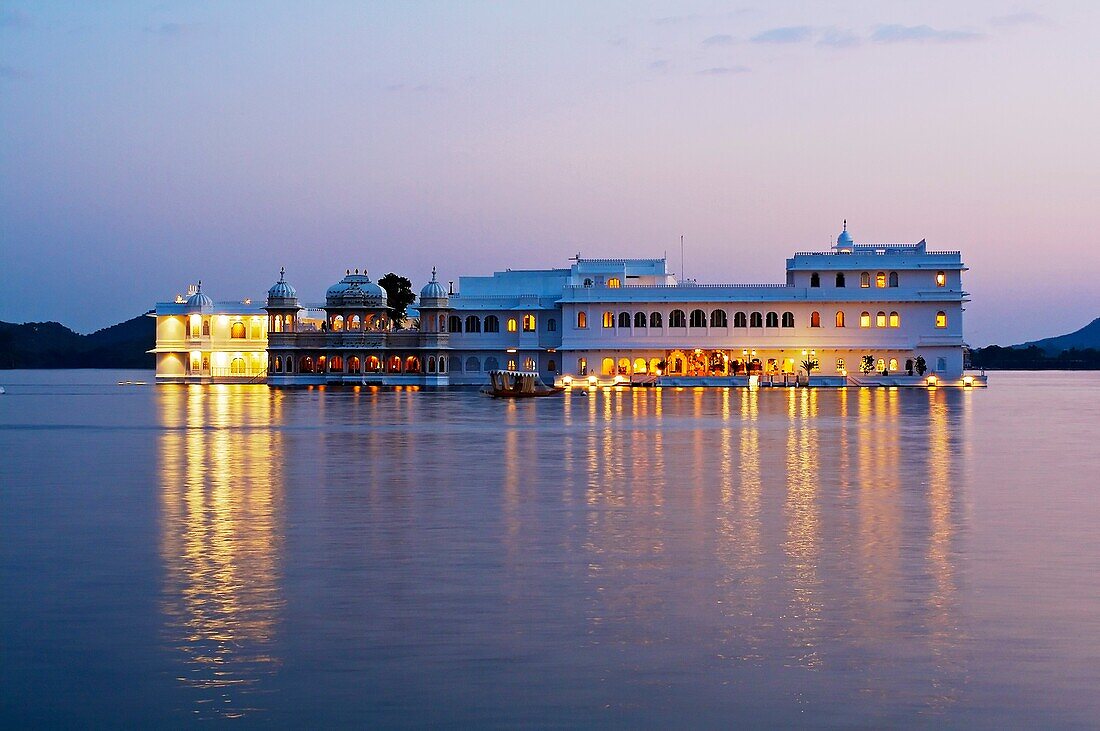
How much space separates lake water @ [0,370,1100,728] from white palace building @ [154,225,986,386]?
61946 mm

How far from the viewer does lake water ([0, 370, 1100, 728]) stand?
9109mm

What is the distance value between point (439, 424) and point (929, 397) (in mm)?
34603

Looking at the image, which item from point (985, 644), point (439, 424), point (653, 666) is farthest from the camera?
point (439, 424)

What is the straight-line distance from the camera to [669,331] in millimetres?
91062

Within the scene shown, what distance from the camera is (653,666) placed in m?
9.88

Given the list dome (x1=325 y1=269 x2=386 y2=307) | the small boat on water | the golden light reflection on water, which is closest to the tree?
dome (x1=325 y1=269 x2=386 y2=307)

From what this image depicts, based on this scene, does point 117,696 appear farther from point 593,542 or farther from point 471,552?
point 593,542

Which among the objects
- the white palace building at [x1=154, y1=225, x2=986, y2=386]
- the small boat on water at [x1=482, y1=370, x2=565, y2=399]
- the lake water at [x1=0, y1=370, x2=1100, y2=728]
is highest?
the white palace building at [x1=154, y1=225, x2=986, y2=386]

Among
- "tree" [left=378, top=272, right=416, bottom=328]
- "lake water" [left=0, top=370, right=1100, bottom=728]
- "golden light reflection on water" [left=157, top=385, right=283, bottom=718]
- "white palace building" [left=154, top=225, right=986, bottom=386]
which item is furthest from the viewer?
"tree" [left=378, top=272, right=416, bottom=328]

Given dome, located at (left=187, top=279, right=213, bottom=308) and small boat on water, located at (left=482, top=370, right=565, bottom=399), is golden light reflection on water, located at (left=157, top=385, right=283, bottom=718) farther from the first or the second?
dome, located at (left=187, top=279, right=213, bottom=308)

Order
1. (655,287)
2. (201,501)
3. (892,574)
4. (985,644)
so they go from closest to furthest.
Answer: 1. (985,644)
2. (892,574)
3. (201,501)
4. (655,287)

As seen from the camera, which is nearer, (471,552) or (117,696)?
(117,696)

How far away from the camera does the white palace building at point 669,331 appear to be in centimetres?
8950

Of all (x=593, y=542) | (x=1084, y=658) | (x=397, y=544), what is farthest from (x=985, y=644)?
(x=397, y=544)
